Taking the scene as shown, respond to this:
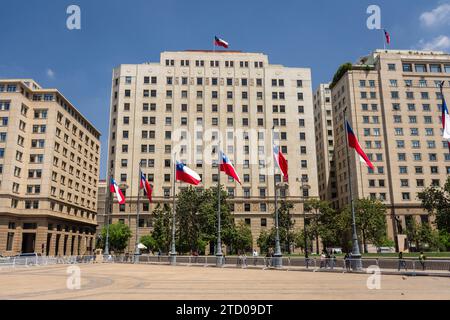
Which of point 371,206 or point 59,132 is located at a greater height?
point 59,132

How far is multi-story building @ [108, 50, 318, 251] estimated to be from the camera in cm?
7188

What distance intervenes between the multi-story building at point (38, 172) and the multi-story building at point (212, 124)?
10043 mm

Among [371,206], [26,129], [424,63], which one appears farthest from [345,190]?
[26,129]

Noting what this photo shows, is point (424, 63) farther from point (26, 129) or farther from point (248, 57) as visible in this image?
point (26, 129)

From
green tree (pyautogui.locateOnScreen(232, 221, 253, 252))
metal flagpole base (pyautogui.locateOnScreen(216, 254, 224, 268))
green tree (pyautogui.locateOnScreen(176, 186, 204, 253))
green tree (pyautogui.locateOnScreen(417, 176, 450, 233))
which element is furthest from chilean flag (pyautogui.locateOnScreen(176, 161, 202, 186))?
green tree (pyautogui.locateOnScreen(417, 176, 450, 233))

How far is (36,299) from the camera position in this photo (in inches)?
466

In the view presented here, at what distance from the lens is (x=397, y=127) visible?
77.7 meters

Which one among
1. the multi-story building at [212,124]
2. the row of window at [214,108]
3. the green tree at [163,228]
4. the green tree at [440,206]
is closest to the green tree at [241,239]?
the multi-story building at [212,124]

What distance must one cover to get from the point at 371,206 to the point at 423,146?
28816 mm

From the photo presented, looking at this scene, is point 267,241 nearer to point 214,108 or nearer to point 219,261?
point 219,261

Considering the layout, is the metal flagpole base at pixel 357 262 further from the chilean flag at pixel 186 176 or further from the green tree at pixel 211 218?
the green tree at pixel 211 218

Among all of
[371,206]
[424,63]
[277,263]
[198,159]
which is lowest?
[277,263]
